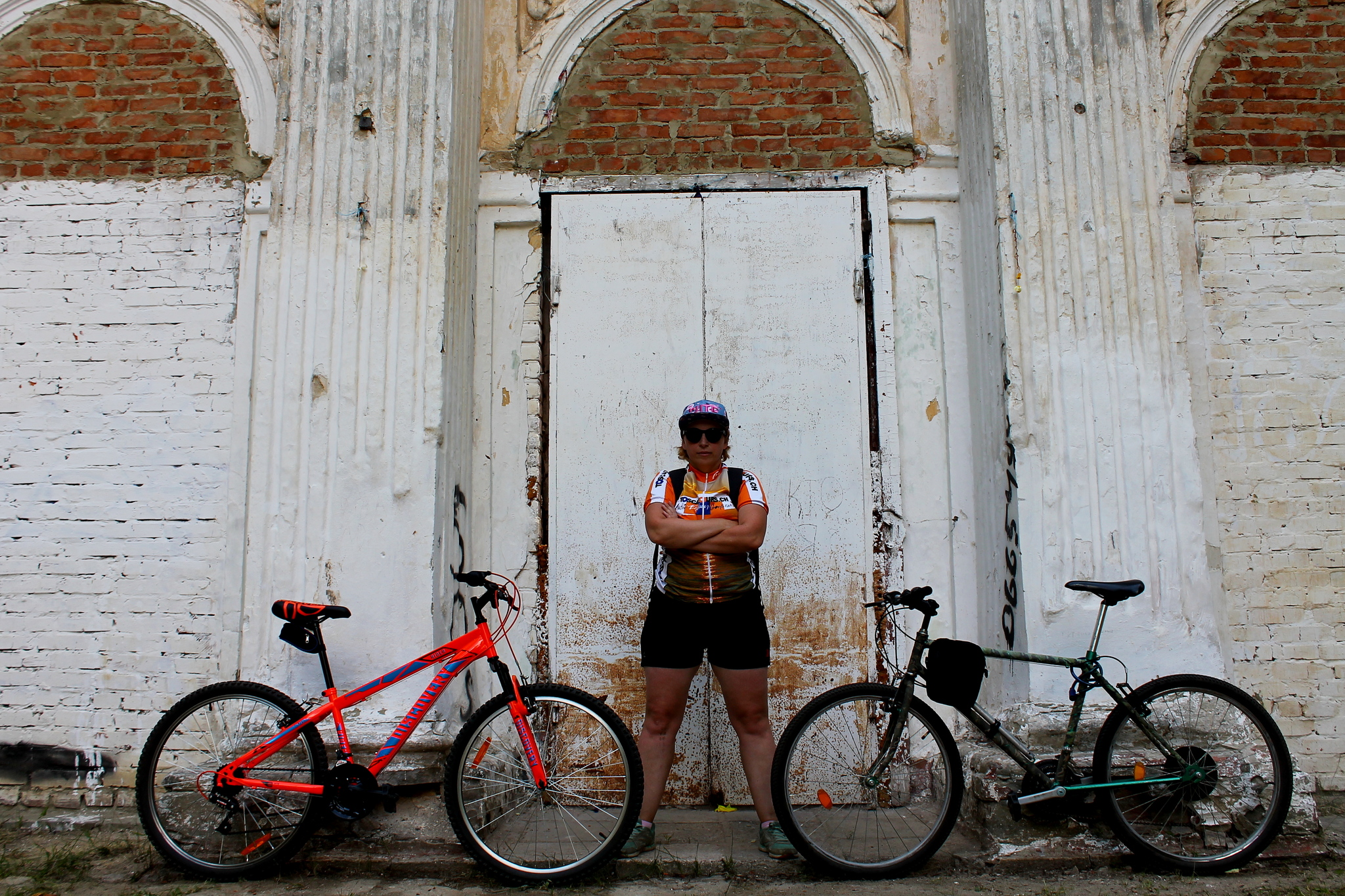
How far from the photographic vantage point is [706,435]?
365 centimetres

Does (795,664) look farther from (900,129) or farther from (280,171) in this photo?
(280,171)

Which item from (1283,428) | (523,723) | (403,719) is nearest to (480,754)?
(523,723)

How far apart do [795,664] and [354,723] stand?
1.96 metres

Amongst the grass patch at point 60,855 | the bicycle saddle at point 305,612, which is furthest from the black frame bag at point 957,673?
the grass patch at point 60,855

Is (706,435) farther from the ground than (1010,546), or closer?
farther from the ground

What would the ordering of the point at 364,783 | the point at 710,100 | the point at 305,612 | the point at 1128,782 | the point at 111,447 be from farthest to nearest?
1. the point at 710,100
2. the point at 111,447
3. the point at 305,612
4. the point at 364,783
5. the point at 1128,782

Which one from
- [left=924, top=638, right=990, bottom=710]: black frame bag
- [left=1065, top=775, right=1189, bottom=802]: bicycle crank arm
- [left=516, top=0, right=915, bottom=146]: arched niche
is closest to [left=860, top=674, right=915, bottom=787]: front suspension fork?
[left=924, top=638, right=990, bottom=710]: black frame bag

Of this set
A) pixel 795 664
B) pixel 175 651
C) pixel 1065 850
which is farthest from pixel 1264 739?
pixel 175 651

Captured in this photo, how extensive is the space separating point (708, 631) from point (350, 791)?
147 cm

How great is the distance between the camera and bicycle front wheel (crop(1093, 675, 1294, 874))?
3.32 m

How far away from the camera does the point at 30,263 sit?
14.6 feet

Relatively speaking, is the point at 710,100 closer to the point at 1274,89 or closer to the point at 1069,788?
the point at 1274,89

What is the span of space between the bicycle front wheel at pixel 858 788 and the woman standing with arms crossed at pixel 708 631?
0.62ft

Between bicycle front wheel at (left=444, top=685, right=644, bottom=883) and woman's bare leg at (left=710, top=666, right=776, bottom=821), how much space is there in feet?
0.98
